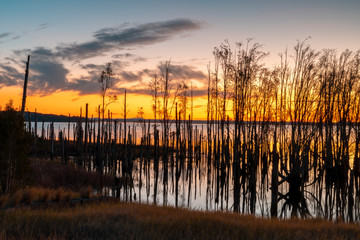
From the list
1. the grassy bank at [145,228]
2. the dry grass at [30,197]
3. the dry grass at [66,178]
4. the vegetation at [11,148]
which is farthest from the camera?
the dry grass at [66,178]

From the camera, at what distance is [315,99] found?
2077 centimetres

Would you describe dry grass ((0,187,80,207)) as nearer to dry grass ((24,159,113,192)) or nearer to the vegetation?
the vegetation

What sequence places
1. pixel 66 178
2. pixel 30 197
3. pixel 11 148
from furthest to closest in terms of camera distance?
pixel 66 178 → pixel 11 148 → pixel 30 197

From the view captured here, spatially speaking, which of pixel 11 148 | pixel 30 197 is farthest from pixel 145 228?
pixel 11 148

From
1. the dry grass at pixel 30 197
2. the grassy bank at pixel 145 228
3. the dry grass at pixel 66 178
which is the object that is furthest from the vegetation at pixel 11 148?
the grassy bank at pixel 145 228

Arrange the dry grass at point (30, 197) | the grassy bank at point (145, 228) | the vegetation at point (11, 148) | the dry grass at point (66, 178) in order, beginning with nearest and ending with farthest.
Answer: the grassy bank at point (145, 228) → the dry grass at point (30, 197) → the vegetation at point (11, 148) → the dry grass at point (66, 178)

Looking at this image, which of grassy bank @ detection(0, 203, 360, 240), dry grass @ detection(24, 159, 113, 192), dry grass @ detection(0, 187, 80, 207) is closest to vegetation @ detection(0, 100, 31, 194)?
dry grass @ detection(0, 187, 80, 207)

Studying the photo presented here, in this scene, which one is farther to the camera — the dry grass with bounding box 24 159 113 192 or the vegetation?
the dry grass with bounding box 24 159 113 192

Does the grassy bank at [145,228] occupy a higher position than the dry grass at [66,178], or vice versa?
the grassy bank at [145,228]

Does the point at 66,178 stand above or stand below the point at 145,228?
below

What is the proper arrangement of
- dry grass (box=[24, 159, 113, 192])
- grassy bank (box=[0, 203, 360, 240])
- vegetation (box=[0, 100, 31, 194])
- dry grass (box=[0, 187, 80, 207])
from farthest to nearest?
dry grass (box=[24, 159, 113, 192])
vegetation (box=[0, 100, 31, 194])
dry grass (box=[0, 187, 80, 207])
grassy bank (box=[0, 203, 360, 240])

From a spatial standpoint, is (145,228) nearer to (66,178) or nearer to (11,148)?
(11,148)

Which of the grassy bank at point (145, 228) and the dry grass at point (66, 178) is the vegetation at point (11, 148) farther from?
the grassy bank at point (145, 228)

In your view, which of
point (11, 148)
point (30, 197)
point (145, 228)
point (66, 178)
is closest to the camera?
point (145, 228)
